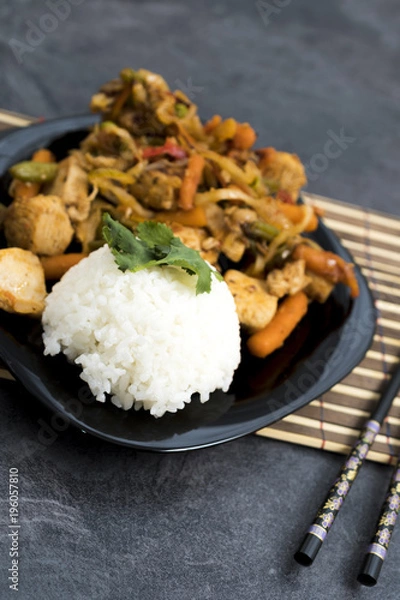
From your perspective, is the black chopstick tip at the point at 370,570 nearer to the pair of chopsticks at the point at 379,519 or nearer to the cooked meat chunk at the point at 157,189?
the pair of chopsticks at the point at 379,519

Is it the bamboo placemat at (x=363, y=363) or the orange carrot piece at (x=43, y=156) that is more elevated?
the orange carrot piece at (x=43, y=156)

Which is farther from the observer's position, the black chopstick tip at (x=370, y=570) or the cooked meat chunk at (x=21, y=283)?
the cooked meat chunk at (x=21, y=283)

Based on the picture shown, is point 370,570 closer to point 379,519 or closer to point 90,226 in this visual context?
point 379,519

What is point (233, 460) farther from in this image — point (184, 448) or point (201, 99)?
point (201, 99)

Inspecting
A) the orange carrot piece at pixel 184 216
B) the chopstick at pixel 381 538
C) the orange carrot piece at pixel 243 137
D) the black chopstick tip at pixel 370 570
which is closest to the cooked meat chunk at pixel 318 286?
the orange carrot piece at pixel 184 216

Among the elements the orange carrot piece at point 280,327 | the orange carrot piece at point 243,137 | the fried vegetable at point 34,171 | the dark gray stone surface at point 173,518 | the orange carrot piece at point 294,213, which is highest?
the orange carrot piece at point 243,137

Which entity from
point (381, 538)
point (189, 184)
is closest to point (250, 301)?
point (189, 184)

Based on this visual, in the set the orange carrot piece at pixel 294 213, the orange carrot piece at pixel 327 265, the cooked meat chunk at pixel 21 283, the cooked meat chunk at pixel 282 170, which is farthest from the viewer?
the cooked meat chunk at pixel 282 170

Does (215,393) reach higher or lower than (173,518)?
higher
